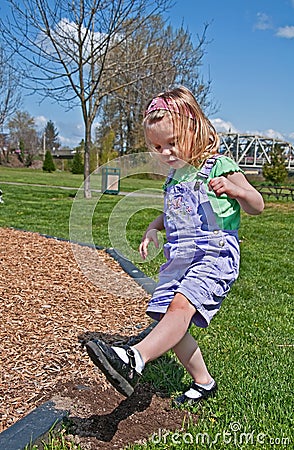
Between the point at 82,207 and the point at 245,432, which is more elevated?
the point at 82,207

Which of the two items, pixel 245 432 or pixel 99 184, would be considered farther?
pixel 99 184

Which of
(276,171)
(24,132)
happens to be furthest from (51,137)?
(276,171)

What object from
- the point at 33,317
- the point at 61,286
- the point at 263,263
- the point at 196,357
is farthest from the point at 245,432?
the point at 263,263

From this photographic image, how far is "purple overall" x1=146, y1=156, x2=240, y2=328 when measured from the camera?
222 cm

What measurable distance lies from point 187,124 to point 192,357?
3.59 feet

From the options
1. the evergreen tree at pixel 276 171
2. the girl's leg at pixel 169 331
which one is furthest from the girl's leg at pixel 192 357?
the evergreen tree at pixel 276 171

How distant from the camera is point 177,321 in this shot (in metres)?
2.13

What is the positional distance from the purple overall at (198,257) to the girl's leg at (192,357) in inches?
6.1

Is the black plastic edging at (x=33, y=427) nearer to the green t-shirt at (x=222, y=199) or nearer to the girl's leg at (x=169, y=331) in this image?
the girl's leg at (x=169, y=331)

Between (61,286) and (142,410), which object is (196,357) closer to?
(142,410)

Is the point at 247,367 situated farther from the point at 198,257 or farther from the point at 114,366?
the point at 114,366

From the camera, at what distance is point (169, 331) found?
2094mm

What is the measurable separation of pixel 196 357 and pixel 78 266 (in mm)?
2633

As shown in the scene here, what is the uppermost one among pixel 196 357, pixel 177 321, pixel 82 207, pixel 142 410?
pixel 82 207
